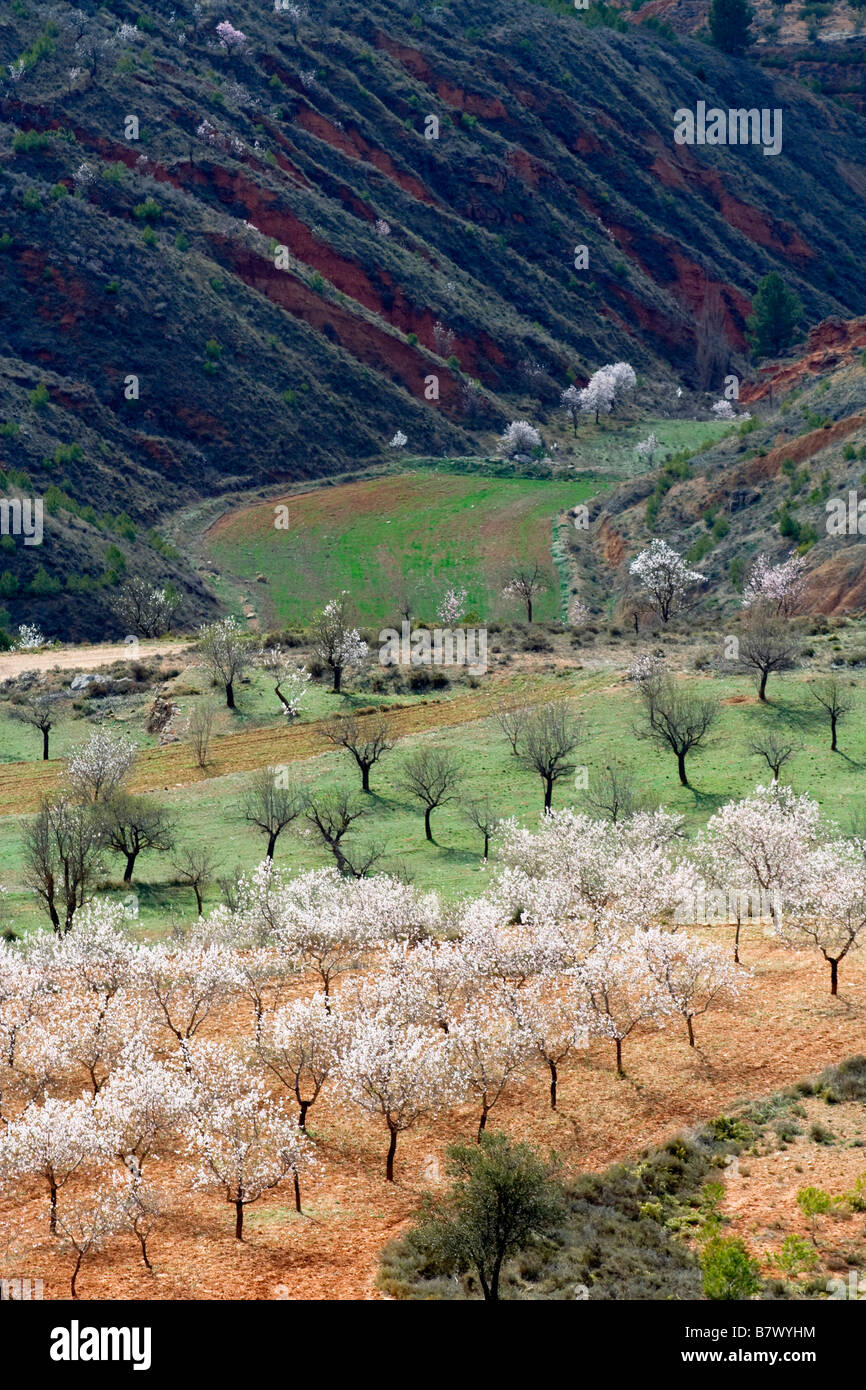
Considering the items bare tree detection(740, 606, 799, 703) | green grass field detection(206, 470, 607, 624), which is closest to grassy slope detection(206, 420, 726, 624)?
green grass field detection(206, 470, 607, 624)

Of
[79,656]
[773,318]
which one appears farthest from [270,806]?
[773,318]

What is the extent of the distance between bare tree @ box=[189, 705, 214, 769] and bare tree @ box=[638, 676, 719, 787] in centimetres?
2297

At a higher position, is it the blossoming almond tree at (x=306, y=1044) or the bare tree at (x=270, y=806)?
the bare tree at (x=270, y=806)

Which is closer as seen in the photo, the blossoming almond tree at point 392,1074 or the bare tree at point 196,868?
the blossoming almond tree at point 392,1074

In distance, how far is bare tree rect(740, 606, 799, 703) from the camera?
66.6 meters

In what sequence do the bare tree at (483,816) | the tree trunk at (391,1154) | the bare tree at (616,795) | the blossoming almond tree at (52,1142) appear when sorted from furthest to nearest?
the bare tree at (483,816), the bare tree at (616,795), the tree trunk at (391,1154), the blossoming almond tree at (52,1142)

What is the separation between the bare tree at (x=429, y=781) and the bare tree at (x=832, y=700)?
60.2 ft

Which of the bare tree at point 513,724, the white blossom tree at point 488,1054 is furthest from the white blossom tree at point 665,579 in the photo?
the white blossom tree at point 488,1054

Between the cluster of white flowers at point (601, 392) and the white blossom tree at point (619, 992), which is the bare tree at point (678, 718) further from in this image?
the cluster of white flowers at point (601, 392)

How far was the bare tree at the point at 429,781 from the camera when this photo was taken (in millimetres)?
58031

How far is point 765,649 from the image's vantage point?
66.6 m

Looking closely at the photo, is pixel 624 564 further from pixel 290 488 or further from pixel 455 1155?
pixel 455 1155

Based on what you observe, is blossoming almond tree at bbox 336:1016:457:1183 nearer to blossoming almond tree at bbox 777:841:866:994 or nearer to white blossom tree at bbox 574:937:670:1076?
white blossom tree at bbox 574:937:670:1076

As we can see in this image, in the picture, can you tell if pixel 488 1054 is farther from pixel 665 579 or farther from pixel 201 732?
pixel 665 579
